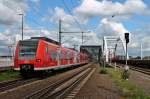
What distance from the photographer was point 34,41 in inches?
1172

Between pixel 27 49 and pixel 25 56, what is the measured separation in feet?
2.00

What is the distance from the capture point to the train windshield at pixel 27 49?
96.2ft

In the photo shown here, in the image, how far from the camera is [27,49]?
29.6 m

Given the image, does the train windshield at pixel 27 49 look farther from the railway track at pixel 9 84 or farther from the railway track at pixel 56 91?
the railway track at pixel 56 91

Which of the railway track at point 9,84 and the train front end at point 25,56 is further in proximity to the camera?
the train front end at point 25,56

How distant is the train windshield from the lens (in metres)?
29.3

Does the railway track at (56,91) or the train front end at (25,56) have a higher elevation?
the train front end at (25,56)

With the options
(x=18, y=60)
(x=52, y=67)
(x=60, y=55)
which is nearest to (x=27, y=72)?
(x=18, y=60)

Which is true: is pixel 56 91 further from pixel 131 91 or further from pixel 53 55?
pixel 53 55

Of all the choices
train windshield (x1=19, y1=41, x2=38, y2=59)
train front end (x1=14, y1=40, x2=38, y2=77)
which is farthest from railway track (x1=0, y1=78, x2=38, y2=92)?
train windshield (x1=19, y1=41, x2=38, y2=59)

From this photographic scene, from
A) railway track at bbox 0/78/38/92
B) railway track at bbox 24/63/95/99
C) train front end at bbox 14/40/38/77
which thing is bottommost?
railway track at bbox 24/63/95/99

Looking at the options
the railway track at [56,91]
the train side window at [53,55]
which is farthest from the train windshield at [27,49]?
the railway track at [56,91]

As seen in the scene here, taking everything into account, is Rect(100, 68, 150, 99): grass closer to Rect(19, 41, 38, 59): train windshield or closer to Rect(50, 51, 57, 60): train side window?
Rect(19, 41, 38, 59): train windshield

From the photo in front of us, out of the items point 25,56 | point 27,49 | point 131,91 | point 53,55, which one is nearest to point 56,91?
point 131,91
